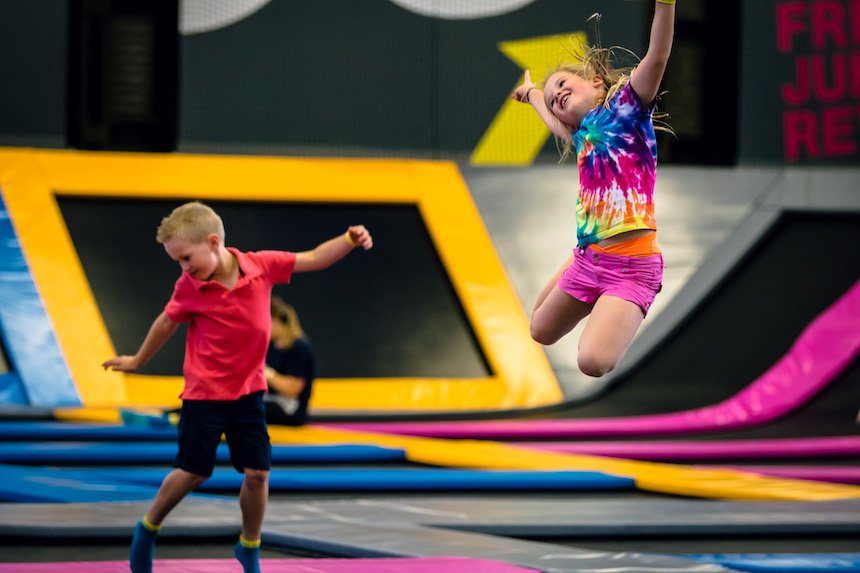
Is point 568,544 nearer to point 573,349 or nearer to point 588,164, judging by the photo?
point 588,164

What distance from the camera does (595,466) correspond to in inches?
231

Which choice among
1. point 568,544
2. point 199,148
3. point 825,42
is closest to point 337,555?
point 568,544

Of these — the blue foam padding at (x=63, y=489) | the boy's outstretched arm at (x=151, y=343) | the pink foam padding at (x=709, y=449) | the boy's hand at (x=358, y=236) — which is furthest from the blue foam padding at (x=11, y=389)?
the boy's hand at (x=358, y=236)

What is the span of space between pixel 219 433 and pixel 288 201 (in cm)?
568

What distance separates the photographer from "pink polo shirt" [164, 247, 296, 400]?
11.4 ft

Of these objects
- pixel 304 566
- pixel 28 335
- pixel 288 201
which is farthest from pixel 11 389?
pixel 304 566

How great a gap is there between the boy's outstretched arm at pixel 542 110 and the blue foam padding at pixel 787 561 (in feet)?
5.00

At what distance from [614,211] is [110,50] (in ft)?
23.9

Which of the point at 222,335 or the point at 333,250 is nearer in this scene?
the point at 222,335

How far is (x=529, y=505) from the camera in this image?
16.2 feet

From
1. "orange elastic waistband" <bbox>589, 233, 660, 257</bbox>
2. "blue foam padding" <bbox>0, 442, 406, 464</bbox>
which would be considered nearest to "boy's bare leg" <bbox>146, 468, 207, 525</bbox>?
"orange elastic waistband" <bbox>589, 233, 660, 257</bbox>

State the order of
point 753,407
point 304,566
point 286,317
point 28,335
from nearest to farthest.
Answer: point 304,566 → point 286,317 → point 753,407 → point 28,335

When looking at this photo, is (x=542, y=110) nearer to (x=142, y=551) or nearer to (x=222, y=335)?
(x=222, y=335)

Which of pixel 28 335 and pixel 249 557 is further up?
pixel 249 557
